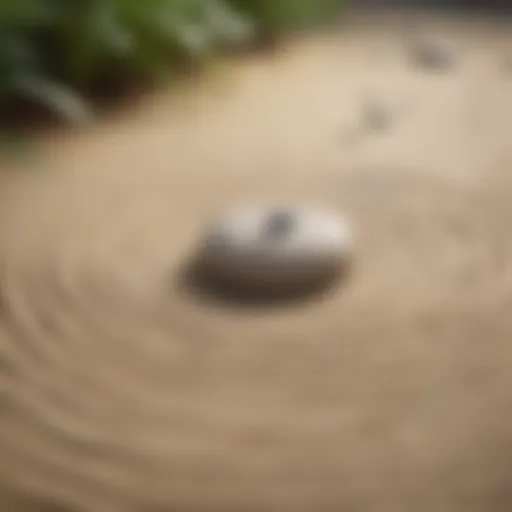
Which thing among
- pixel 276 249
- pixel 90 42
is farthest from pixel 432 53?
pixel 276 249

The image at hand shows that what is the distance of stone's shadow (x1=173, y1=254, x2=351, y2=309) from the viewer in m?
1.32

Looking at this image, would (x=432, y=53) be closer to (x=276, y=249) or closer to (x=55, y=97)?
(x=55, y=97)

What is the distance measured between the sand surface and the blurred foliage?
113 millimetres

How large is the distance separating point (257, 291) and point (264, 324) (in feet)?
0.24

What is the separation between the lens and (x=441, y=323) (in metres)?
1.26

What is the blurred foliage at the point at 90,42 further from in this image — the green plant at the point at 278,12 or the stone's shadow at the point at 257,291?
the stone's shadow at the point at 257,291

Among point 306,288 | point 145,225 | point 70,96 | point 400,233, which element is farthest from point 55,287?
point 70,96

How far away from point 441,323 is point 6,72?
100cm

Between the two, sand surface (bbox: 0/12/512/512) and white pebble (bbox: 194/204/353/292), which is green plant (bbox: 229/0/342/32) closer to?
sand surface (bbox: 0/12/512/512)

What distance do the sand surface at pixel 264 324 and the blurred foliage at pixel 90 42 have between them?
0.11 meters

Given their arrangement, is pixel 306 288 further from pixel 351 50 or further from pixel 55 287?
pixel 351 50

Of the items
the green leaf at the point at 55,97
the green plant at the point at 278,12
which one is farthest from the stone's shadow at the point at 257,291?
the green plant at the point at 278,12

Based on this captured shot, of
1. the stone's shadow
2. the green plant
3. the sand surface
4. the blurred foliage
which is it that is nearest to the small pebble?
the sand surface

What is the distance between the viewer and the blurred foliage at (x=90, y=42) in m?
1.88
